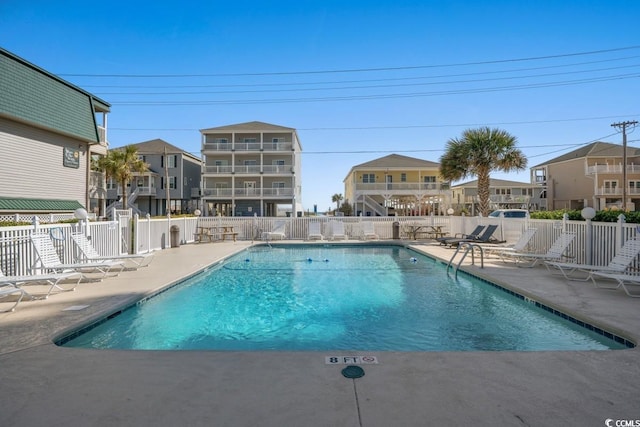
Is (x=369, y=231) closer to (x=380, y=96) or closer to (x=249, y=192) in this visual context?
(x=380, y=96)

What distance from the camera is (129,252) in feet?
38.1

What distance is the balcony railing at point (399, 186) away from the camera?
112 feet

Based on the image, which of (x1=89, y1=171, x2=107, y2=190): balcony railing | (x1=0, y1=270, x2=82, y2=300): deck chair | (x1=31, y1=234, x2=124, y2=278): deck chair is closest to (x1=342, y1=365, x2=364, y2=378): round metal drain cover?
(x1=0, y1=270, x2=82, y2=300): deck chair

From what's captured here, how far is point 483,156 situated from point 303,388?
1987 centimetres

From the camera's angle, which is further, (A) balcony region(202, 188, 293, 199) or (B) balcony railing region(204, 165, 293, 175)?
(B) balcony railing region(204, 165, 293, 175)

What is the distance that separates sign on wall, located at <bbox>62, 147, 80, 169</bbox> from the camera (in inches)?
674

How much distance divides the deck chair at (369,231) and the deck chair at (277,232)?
4.23m

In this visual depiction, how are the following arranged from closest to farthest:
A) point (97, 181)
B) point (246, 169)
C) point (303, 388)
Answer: point (303, 388) → point (97, 181) → point (246, 169)

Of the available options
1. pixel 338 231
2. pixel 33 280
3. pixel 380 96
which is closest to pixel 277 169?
pixel 380 96

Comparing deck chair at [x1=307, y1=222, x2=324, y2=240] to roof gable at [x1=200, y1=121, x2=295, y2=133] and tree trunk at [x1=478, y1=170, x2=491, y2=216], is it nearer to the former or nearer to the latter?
tree trunk at [x1=478, y1=170, x2=491, y2=216]

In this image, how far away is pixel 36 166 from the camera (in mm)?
15594

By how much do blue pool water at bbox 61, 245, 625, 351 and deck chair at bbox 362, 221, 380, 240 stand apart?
28.5ft

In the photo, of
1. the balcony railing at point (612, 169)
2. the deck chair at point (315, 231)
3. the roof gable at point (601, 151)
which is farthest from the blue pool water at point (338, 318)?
the roof gable at point (601, 151)

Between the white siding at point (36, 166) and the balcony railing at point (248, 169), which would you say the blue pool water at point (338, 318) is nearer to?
the white siding at point (36, 166)
